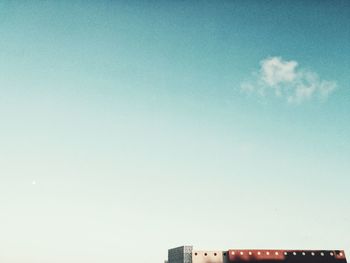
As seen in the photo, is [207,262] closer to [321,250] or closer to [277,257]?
[277,257]

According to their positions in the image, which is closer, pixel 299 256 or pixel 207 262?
pixel 299 256

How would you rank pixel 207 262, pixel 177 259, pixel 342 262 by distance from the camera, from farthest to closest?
pixel 177 259
pixel 207 262
pixel 342 262

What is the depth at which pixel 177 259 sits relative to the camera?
53875 mm

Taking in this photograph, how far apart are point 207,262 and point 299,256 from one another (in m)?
12.7

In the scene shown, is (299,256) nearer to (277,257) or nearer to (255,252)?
(277,257)

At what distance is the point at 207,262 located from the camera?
142ft

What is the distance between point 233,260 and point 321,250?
12.2 m

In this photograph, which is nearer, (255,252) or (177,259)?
(255,252)

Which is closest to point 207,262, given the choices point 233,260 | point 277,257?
point 233,260

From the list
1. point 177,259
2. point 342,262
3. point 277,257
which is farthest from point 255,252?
point 177,259

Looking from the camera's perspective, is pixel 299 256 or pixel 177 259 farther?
pixel 177 259

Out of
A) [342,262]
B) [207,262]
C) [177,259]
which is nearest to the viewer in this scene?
[342,262]

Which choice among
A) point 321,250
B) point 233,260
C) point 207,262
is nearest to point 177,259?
point 207,262

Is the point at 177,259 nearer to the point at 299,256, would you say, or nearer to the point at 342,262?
the point at 299,256
